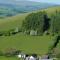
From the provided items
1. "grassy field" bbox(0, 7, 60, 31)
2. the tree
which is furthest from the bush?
"grassy field" bbox(0, 7, 60, 31)

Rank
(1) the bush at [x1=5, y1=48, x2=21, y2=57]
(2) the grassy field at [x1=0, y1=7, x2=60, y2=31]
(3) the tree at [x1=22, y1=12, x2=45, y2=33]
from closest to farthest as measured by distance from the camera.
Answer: (1) the bush at [x1=5, y1=48, x2=21, y2=57], (3) the tree at [x1=22, y1=12, x2=45, y2=33], (2) the grassy field at [x1=0, y1=7, x2=60, y2=31]

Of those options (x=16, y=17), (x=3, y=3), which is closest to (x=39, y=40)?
(x=16, y=17)

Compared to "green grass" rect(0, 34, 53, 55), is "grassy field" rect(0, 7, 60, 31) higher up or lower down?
higher up

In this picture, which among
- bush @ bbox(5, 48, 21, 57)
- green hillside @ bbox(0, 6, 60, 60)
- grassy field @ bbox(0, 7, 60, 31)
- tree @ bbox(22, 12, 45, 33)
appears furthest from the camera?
grassy field @ bbox(0, 7, 60, 31)

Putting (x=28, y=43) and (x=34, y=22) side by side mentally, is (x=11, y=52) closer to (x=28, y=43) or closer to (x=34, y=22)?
(x=28, y=43)

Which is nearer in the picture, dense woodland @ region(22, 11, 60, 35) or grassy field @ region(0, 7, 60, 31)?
dense woodland @ region(22, 11, 60, 35)

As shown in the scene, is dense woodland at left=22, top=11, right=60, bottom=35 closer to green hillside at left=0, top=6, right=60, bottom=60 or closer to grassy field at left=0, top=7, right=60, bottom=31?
grassy field at left=0, top=7, right=60, bottom=31

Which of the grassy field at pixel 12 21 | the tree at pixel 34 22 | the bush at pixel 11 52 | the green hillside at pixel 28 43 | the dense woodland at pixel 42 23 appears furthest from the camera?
the grassy field at pixel 12 21

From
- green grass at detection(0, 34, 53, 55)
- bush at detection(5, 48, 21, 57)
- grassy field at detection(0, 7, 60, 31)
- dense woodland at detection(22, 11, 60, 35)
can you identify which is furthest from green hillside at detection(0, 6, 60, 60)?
grassy field at detection(0, 7, 60, 31)

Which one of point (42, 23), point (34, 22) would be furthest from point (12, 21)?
point (42, 23)

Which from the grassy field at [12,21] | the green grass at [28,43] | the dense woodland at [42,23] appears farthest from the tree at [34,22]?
the green grass at [28,43]

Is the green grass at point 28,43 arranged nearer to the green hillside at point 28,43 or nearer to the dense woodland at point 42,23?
the green hillside at point 28,43

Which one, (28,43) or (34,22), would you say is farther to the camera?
(34,22)

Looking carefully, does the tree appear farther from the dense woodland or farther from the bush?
the bush
